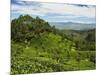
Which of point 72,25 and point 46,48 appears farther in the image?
point 72,25

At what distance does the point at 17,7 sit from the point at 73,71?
0.96 metres

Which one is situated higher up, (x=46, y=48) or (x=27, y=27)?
(x=27, y=27)

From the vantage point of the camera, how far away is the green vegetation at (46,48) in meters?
2.23

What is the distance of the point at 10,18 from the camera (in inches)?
87.0

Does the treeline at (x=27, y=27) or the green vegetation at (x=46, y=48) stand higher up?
the treeline at (x=27, y=27)

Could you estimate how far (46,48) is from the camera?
7.63 ft

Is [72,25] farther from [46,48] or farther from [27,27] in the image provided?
[27,27]

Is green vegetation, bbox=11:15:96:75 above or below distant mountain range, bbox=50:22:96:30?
below

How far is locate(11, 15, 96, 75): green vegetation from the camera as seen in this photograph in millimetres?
2232

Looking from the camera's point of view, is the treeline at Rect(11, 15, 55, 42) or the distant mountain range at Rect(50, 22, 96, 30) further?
the distant mountain range at Rect(50, 22, 96, 30)

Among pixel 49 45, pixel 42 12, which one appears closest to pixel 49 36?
pixel 49 45

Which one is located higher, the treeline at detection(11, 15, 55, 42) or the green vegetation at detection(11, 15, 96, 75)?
the treeline at detection(11, 15, 55, 42)

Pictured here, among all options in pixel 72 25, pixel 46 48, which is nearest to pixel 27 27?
pixel 46 48

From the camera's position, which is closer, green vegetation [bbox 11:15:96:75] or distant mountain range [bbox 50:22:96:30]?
green vegetation [bbox 11:15:96:75]
